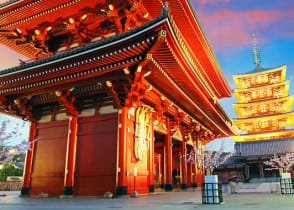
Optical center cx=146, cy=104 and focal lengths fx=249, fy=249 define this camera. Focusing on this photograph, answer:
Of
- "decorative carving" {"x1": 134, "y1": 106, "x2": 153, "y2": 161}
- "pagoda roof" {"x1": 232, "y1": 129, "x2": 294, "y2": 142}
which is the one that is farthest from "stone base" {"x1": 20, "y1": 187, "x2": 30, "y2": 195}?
"pagoda roof" {"x1": 232, "y1": 129, "x2": 294, "y2": 142}

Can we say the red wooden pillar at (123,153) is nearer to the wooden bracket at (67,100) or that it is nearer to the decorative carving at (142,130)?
the decorative carving at (142,130)

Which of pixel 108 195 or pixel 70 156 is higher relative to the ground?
pixel 70 156

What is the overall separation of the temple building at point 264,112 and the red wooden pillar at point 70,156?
108ft

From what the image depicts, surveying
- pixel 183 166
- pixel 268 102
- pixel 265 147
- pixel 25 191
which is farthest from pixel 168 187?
pixel 268 102

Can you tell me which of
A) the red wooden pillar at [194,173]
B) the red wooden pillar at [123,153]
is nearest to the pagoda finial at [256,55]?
the red wooden pillar at [194,173]

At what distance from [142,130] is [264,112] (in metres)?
37.5

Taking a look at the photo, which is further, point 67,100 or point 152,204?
point 67,100

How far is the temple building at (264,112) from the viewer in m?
41.5

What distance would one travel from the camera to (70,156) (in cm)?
1438

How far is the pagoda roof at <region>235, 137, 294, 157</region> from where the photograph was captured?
129 feet

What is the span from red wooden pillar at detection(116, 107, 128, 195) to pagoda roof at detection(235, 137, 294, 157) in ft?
104

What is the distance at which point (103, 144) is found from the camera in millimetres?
13930

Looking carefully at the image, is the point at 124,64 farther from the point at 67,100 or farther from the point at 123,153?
Answer: the point at 67,100

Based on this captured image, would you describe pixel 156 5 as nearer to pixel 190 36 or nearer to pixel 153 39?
pixel 190 36
